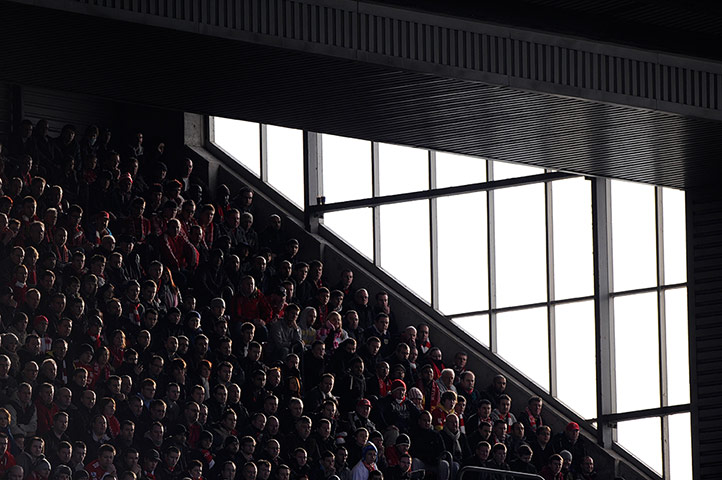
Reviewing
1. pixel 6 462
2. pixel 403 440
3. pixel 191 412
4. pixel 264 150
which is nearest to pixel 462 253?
pixel 264 150

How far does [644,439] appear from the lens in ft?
58.2

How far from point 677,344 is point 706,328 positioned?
4250 mm

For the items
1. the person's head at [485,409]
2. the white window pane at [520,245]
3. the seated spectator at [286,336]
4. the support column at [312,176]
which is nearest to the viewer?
the seated spectator at [286,336]

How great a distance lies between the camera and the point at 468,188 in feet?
62.7

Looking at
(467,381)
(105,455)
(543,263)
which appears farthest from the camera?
(543,263)

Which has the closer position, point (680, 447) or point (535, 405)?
point (535, 405)

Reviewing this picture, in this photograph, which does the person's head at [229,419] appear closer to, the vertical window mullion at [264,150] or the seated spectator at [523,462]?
the seated spectator at [523,462]

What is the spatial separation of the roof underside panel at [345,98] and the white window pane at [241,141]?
8358 mm

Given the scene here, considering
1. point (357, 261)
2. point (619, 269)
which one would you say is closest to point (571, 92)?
point (619, 269)

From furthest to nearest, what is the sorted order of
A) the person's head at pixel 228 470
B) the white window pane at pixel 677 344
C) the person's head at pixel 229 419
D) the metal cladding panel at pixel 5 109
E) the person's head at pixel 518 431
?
1. the metal cladding panel at pixel 5 109
2. the white window pane at pixel 677 344
3. the person's head at pixel 518 431
4. the person's head at pixel 229 419
5. the person's head at pixel 228 470

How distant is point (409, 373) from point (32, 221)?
463 cm

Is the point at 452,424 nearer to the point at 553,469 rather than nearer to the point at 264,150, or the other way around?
the point at 553,469

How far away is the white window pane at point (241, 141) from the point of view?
2094 cm

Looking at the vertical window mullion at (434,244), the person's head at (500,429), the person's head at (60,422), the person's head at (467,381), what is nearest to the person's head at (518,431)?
the person's head at (500,429)
